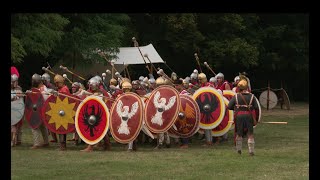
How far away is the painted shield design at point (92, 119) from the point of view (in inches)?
456

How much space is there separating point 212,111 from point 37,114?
358 cm

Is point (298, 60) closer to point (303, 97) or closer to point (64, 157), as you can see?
point (303, 97)

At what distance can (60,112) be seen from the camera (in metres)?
12.0

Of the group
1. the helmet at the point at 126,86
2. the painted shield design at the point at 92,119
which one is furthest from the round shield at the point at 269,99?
the painted shield design at the point at 92,119

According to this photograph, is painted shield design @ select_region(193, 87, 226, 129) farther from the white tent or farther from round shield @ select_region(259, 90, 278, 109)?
round shield @ select_region(259, 90, 278, 109)

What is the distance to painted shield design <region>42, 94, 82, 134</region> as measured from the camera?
1196 centimetres

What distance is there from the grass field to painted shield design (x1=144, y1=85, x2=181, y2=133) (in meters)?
0.50

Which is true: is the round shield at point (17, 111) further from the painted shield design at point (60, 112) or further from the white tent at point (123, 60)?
the white tent at point (123, 60)

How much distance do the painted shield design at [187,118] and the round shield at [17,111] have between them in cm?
304

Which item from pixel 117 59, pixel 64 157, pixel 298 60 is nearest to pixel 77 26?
pixel 117 59

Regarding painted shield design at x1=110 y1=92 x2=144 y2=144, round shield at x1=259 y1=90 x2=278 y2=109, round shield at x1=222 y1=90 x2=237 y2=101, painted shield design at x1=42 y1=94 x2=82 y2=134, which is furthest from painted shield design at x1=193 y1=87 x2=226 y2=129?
round shield at x1=259 y1=90 x2=278 y2=109

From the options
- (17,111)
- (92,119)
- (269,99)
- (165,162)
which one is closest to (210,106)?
(92,119)

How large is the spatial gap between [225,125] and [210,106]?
0.64 meters

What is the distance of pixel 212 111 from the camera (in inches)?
508
